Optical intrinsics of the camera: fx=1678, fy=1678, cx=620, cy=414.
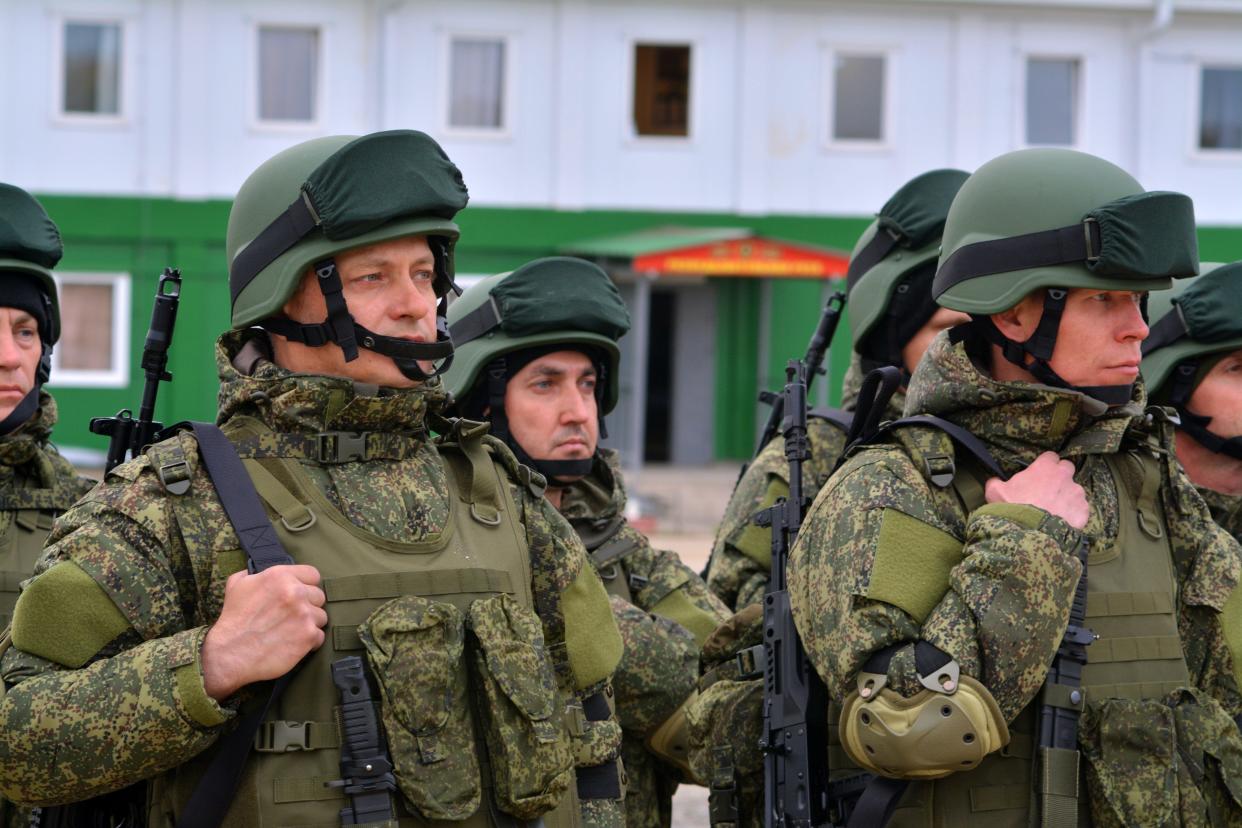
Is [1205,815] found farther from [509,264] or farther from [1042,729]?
[509,264]

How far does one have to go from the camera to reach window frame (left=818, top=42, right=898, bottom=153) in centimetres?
2445

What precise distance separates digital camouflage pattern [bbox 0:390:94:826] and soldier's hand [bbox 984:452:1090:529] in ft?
8.70

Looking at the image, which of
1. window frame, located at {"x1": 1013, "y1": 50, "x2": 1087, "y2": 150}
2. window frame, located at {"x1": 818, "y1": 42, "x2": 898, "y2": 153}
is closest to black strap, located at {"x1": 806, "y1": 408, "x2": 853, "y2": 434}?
window frame, located at {"x1": 818, "y1": 42, "x2": 898, "y2": 153}

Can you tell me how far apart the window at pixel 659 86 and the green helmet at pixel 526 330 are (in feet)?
64.0

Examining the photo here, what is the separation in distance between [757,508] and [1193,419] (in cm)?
131

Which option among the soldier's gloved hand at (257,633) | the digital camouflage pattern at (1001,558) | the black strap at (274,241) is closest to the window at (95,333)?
the black strap at (274,241)

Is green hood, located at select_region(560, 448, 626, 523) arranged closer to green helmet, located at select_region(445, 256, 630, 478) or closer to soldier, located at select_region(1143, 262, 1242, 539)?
green helmet, located at select_region(445, 256, 630, 478)

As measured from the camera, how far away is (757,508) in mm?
5164

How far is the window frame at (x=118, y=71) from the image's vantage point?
23531 mm

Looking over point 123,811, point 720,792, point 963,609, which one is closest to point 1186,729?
point 963,609

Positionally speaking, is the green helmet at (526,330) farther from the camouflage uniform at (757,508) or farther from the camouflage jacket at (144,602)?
the camouflage jacket at (144,602)

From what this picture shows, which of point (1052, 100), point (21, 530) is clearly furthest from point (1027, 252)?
point (1052, 100)

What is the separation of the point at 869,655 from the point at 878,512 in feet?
1.02

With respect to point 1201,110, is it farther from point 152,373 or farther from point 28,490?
point 152,373
